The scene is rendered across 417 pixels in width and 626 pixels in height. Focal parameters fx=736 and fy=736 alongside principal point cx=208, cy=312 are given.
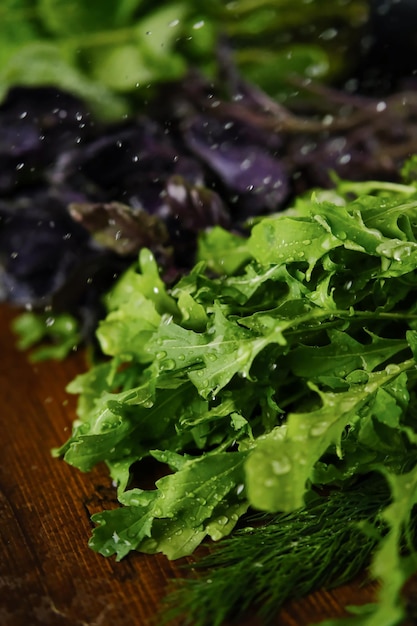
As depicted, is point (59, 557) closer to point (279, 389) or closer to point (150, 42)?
point (279, 389)

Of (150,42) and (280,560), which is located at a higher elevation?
(150,42)

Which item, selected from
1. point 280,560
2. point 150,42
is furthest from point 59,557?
point 150,42

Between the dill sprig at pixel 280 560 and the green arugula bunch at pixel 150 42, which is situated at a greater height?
the green arugula bunch at pixel 150 42

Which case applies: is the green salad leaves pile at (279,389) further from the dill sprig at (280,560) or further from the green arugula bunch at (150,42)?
the green arugula bunch at (150,42)

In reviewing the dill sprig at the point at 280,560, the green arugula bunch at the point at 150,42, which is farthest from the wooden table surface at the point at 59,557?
the green arugula bunch at the point at 150,42

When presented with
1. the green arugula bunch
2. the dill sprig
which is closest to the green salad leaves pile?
the dill sprig

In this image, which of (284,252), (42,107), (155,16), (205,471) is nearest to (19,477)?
(205,471)
